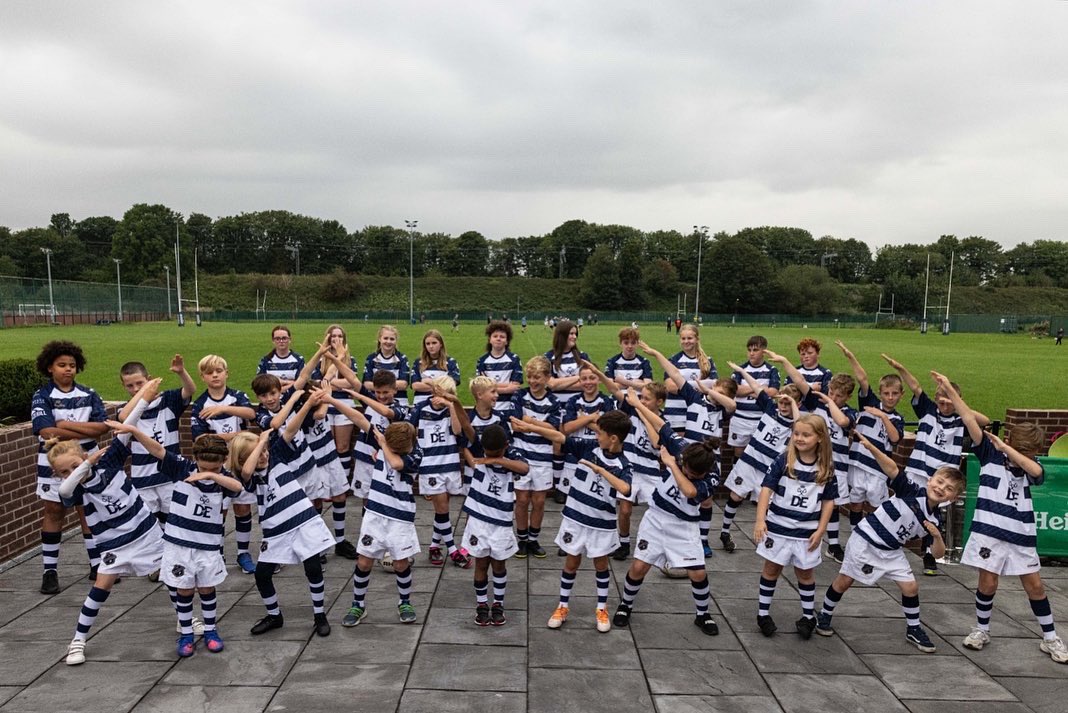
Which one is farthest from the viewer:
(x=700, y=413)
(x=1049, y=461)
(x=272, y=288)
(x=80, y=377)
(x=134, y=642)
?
(x=272, y=288)

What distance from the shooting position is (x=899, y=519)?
4863mm

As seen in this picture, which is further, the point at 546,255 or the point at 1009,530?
the point at 546,255

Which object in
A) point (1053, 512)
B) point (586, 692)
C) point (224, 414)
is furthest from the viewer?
point (1053, 512)

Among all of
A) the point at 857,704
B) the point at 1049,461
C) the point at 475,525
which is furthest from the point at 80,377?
the point at 1049,461

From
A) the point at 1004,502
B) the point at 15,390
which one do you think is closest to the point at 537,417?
the point at 1004,502

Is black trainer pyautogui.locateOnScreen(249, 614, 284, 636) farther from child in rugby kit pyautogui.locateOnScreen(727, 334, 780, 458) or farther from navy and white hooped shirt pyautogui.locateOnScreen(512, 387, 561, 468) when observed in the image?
child in rugby kit pyautogui.locateOnScreen(727, 334, 780, 458)

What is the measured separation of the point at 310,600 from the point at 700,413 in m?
4.56

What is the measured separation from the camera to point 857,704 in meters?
4.10

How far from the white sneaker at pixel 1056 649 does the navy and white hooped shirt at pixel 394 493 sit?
4.99 meters

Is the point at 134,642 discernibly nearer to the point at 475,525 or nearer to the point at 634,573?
the point at 475,525

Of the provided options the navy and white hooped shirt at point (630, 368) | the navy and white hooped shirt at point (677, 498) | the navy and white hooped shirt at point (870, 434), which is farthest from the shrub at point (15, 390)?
the navy and white hooped shirt at point (870, 434)

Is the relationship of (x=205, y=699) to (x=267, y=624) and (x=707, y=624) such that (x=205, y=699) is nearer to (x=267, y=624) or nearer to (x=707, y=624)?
(x=267, y=624)

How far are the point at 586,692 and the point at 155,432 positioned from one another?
4.72 m

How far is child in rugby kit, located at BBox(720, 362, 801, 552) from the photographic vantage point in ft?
22.0
